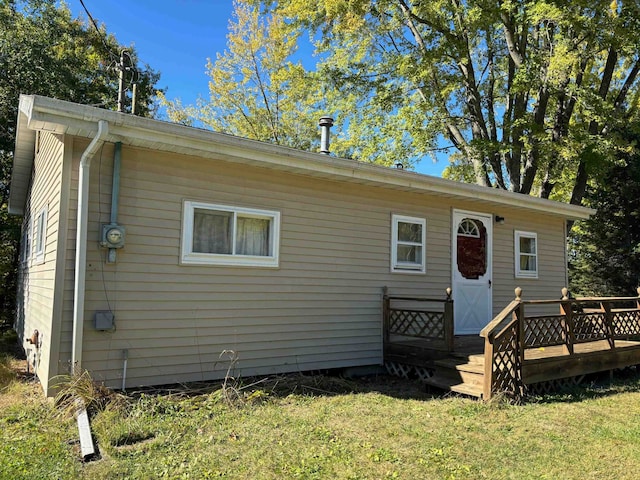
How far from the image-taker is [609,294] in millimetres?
17344

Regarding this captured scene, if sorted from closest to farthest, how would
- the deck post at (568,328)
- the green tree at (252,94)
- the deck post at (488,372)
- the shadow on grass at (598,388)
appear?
the deck post at (488,372), the shadow on grass at (598,388), the deck post at (568,328), the green tree at (252,94)

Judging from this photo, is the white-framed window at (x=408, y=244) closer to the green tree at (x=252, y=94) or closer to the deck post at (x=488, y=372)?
the deck post at (x=488, y=372)

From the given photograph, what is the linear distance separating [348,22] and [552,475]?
13.3 metres

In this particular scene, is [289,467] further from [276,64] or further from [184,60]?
[184,60]

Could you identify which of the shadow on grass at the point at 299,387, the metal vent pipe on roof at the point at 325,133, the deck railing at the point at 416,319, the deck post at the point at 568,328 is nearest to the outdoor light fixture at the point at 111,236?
the shadow on grass at the point at 299,387

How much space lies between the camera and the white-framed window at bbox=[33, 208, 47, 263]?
6.39m

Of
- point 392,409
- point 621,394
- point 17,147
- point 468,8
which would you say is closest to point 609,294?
point 468,8

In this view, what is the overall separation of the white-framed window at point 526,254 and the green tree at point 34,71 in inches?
404

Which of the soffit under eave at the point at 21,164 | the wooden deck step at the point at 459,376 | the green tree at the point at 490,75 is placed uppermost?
the green tree at the point at 490,75

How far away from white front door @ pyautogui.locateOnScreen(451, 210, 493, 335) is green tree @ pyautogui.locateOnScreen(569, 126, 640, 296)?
944 cm

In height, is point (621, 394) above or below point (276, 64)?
below

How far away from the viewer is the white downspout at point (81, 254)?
4855 mm

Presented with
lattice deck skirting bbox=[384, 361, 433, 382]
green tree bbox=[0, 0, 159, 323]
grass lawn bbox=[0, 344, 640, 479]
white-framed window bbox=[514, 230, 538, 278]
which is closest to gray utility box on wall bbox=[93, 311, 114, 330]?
grass lawn bbox=[0, 344, 640, 479]

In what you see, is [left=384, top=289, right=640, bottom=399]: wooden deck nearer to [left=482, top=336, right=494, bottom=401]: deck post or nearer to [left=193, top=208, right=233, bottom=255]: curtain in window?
[left=482, top=336, right=494, bottom=401]: deck post
